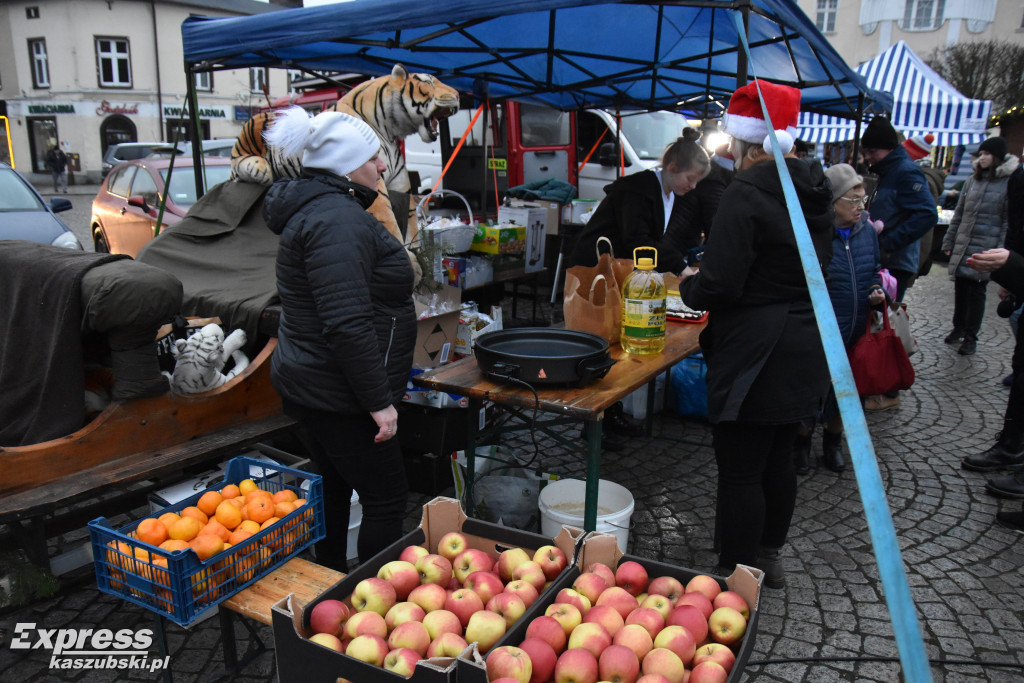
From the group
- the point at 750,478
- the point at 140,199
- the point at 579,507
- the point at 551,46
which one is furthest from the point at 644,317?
the point at 140,199

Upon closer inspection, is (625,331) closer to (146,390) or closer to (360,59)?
(146,390)

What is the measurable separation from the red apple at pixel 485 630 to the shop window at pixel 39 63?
111 feet

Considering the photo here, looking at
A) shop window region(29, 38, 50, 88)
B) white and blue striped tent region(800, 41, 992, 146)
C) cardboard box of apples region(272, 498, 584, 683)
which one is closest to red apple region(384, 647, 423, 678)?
cardboard box of apples region(272, 498, 584, 683)

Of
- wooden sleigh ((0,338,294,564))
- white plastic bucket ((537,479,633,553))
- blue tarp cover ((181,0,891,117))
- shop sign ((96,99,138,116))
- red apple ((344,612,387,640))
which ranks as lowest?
white plastic bucket ((537,479,633,553))

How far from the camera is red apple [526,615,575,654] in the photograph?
145 cm

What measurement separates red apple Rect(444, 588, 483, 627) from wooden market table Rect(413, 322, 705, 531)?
36.3 inches

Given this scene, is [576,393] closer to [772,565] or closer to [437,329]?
[772,565]

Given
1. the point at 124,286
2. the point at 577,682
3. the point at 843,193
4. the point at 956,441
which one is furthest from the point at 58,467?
the point at 956,441

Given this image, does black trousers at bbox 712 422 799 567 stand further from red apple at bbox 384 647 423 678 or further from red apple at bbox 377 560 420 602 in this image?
red apple at bbox 384 647 423 678

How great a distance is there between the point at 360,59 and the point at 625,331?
13.0 feet

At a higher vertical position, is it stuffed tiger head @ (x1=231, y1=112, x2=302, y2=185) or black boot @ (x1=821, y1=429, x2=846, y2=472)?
stuffed tiger head @ (x1=231, y1=112, x2=302, y2=185)

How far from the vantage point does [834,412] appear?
162 inches

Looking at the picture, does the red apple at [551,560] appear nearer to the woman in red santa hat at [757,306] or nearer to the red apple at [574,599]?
the red apple at [574,599]

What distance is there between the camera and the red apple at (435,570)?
173 centimetres
